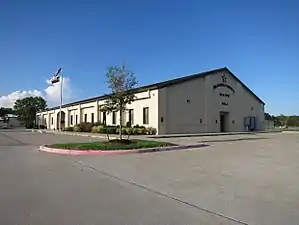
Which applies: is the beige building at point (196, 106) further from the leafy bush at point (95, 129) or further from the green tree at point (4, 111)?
the green tree at point (4, 111)

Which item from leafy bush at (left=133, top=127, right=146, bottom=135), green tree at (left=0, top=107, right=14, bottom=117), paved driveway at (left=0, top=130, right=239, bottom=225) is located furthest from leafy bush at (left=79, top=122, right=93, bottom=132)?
green tree at (left=0, top=107, right=14, bottom=117)

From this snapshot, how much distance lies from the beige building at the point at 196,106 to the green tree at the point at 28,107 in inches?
1945

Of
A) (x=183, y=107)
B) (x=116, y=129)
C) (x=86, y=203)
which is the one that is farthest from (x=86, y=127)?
(x=86, y=203)

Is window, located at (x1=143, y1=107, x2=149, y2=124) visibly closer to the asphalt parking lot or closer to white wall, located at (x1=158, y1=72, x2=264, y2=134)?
white wall, located at (x1=158, y1=72, x2=264, y2=134)

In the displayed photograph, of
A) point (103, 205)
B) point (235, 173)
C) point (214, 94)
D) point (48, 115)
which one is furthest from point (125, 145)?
point (48, 115)

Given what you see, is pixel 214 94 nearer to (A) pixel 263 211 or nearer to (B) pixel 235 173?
(B) pixel 235 173

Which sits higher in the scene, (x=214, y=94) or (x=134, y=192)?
(x=214, y=94)

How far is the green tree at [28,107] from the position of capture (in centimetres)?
9844

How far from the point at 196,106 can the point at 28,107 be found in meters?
71.5

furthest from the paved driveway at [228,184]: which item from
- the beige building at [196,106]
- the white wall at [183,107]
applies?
the beige building at [196,106]

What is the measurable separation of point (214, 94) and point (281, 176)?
1393 inches

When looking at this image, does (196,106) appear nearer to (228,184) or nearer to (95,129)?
(95,129)

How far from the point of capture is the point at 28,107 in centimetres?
10044

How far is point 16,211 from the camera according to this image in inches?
233
